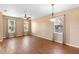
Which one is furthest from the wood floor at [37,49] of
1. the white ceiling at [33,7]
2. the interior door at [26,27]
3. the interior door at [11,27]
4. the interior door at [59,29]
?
the interior door at [26,27]

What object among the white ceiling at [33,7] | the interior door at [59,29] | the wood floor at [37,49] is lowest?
the wood floor at [37,49]

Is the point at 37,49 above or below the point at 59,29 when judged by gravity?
below

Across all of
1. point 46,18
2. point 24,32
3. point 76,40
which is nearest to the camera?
point 76,40

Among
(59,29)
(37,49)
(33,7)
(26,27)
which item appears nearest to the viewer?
(37,49)

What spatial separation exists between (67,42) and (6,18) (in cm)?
616

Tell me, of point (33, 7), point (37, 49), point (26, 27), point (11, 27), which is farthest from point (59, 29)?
point (26, 27)

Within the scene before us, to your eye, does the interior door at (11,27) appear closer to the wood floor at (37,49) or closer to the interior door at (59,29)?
the wood floor at (37,49)

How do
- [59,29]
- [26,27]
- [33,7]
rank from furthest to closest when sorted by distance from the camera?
[26,27] < [59,29] < [33,7]

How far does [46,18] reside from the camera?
30.4 feet

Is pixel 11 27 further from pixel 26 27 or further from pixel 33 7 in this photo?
pixel 33 7

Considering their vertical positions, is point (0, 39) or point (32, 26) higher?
point (32, 26)
